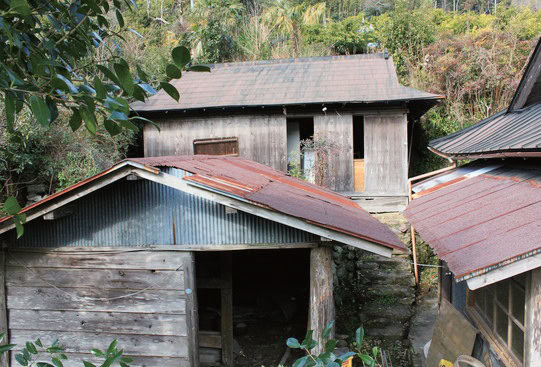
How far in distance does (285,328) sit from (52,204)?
5.19 m

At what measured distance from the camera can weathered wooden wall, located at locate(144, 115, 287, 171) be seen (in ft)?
42.1

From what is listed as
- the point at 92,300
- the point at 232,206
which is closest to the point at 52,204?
the point at 92,300

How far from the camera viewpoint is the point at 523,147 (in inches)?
157

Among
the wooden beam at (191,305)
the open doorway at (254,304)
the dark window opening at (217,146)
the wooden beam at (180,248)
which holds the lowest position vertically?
the open doorway at (254,304)

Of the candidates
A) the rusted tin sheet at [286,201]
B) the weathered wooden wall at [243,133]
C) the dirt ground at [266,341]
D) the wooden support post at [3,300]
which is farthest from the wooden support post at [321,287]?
the weathered wooden wall at [243,133]

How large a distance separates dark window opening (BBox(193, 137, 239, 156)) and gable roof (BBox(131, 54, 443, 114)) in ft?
3.71

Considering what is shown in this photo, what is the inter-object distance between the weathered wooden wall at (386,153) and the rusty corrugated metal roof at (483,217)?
232 inches

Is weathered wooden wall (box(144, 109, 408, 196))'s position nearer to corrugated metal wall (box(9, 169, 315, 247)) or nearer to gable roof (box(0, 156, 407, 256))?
gable roof (box(0, 156, 407, 256))

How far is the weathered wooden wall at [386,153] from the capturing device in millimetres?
12211

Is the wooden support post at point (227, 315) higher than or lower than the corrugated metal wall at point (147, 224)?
lower

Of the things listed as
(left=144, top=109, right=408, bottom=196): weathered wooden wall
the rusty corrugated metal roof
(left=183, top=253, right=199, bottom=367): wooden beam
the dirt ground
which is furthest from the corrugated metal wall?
(left=144, top=109, right=408, bottom=196): weathered wooden wall

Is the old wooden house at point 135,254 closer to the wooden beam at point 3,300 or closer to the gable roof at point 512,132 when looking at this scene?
the wooden beam at point 3,300

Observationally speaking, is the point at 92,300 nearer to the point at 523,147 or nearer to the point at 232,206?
the point at 232,206

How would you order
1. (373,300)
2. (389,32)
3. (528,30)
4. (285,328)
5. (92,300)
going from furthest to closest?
(389,32)
(528,30)
(373,300)
(285,328)
(92,300)
